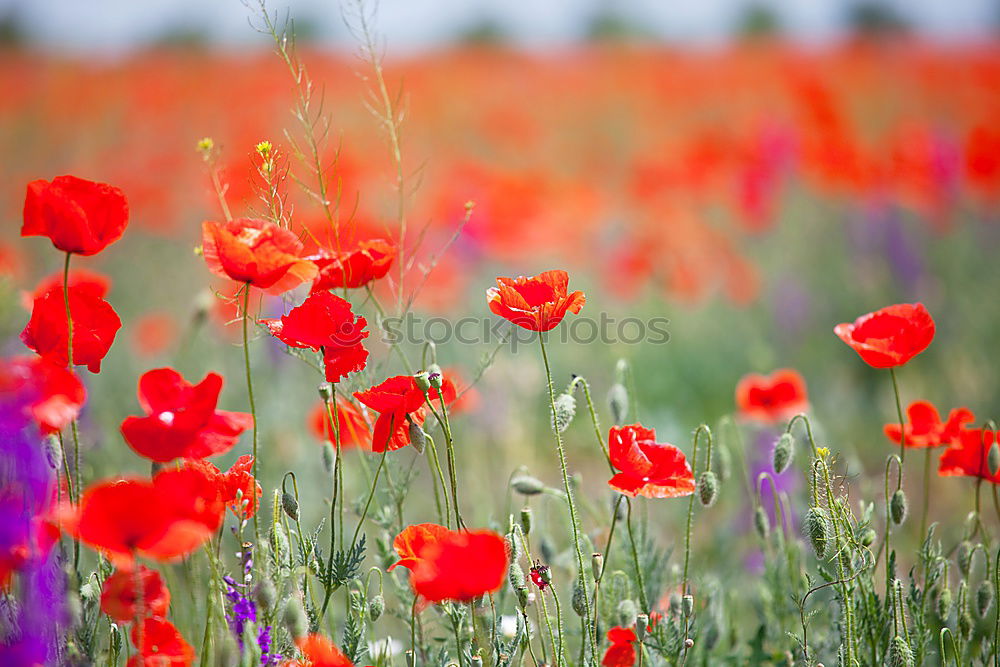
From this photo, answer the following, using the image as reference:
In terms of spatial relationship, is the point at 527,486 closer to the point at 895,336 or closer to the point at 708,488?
the point at 708,488

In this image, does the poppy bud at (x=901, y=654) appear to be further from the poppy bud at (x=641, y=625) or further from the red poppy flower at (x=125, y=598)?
the red poppy flower at (x=125, y=598)

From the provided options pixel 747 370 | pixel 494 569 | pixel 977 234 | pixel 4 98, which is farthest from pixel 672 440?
pixel 4 98

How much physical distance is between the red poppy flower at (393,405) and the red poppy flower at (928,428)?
696 mm

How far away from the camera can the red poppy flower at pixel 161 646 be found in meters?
0.93

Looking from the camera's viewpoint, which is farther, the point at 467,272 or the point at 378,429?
the point at 467,272

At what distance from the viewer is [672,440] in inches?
112

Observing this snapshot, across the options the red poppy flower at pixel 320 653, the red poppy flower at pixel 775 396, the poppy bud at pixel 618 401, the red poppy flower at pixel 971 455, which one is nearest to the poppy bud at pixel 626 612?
the poppy bud at pixel 618 401

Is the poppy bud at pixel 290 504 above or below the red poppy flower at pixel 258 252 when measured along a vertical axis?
below

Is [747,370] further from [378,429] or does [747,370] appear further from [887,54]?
[887,54]

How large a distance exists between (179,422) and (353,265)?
0.31 metres

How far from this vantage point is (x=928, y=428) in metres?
1.25

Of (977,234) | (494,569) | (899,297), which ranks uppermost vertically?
(977,234)

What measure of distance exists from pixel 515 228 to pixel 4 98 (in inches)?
220

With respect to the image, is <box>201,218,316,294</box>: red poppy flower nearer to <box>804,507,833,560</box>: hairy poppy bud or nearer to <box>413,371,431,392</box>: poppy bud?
<box>413,371,431,392</box>: poppy bud
